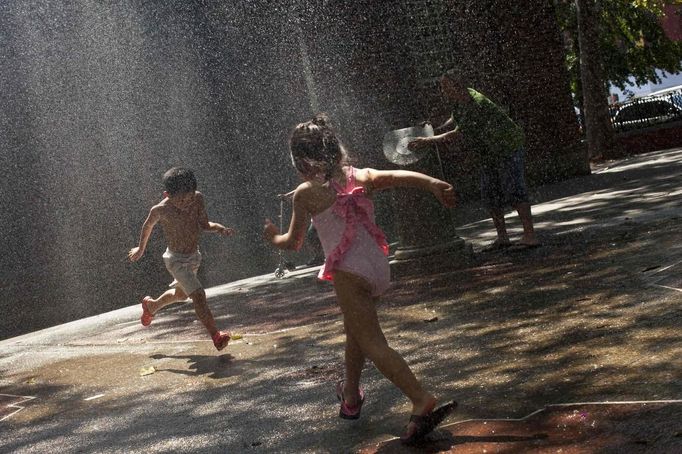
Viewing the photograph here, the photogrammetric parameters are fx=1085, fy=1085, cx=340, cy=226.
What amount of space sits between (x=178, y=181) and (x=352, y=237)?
3.06m

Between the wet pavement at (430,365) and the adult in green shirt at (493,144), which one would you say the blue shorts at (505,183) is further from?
the wet pavement at (430,365)

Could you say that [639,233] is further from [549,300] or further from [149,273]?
[149,273]

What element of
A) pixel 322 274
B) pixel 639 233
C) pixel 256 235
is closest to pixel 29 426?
pixel 322 274

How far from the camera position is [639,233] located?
9.21 metres

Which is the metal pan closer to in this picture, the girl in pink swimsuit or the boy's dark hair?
the boy's dark hair

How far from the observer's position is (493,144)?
9.63m

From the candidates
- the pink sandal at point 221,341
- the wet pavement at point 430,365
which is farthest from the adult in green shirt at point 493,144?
the pink sandal at point 221,341

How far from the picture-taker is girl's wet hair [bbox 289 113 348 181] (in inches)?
186

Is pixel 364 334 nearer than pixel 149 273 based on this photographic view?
Yes

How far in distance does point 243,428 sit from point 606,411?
6.05ft

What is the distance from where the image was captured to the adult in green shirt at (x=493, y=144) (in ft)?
31.0

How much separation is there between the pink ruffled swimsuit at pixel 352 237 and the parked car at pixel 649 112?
81.9 ft

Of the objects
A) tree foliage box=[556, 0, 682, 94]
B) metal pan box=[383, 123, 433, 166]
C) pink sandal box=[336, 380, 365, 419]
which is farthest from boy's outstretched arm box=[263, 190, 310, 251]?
tree foliage box=[556, 0, 682, 94]

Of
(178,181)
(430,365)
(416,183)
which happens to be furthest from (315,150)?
(178,181)
